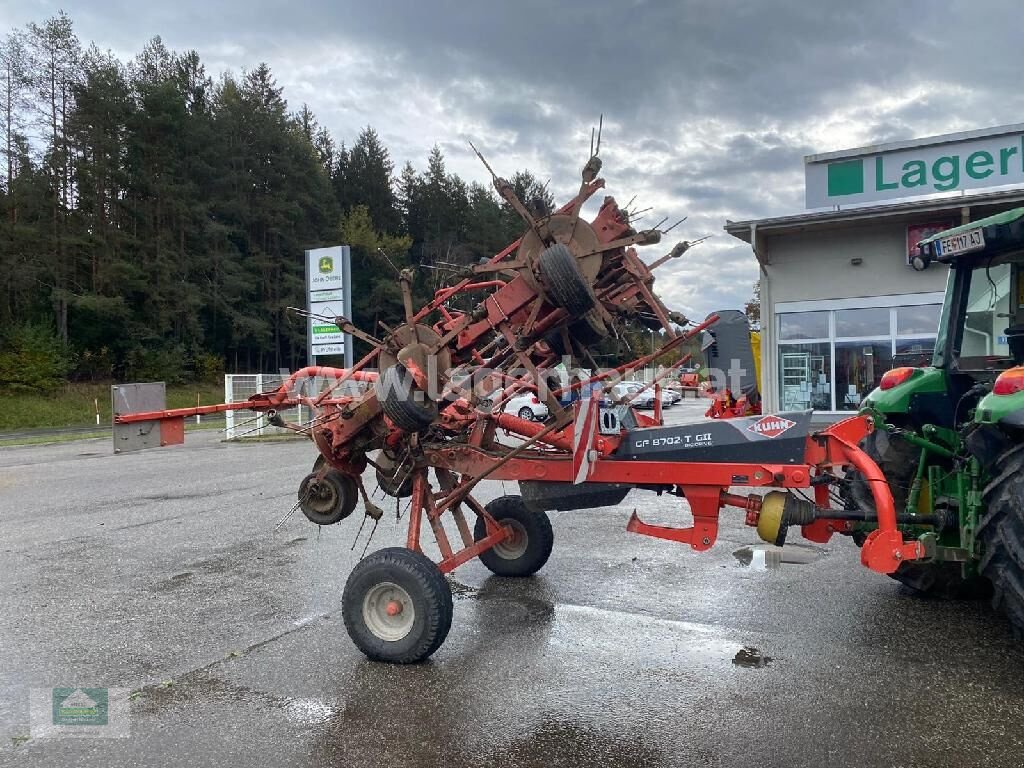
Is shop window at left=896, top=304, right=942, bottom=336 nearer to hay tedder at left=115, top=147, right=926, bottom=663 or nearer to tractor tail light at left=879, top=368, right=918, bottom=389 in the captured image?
tractor tail light at left=879, top=368, right=918, bottom=389

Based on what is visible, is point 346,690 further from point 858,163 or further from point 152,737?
point 858,163

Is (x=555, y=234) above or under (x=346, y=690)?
above

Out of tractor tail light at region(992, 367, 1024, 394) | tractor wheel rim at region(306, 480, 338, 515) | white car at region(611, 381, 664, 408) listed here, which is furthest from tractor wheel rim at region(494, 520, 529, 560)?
tractor tail light at region(992, 367, 1024, 394)

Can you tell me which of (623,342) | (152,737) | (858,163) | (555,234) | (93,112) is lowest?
(152,737)

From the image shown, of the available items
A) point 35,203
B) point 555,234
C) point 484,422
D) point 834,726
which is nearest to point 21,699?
point 484,422

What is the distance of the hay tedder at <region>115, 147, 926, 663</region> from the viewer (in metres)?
4.43

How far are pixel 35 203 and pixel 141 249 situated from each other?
578 centimetres

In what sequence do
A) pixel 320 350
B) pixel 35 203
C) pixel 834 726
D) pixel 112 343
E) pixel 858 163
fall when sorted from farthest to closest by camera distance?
pixel 112 343
pixel 35 203
pixel 320 350
pixel 858 163
pixel 834 726

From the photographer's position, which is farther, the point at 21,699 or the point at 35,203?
the point at 35,203

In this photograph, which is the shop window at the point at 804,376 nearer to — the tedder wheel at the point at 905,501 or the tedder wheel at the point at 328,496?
the tedder wheel at the point at 905,501

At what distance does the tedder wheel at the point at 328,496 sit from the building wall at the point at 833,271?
13019 mm

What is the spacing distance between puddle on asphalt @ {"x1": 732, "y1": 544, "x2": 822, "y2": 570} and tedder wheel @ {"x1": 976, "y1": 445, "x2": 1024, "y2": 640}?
114 inches

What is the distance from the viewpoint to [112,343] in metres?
41.0

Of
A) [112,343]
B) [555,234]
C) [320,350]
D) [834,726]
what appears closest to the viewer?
[834,726]
